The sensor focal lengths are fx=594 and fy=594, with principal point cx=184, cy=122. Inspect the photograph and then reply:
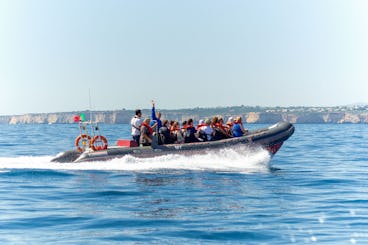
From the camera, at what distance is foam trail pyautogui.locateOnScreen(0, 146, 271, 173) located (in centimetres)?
1672

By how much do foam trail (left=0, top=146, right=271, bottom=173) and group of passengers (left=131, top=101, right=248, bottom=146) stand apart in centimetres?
68

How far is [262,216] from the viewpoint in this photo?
9.52 metres

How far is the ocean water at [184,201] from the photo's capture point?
827 cm

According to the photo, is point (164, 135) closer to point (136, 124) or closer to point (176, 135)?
point (176, 135)

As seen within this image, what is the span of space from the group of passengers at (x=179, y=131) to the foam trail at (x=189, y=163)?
68 centimetres

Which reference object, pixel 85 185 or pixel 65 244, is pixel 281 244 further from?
pixel 85 185

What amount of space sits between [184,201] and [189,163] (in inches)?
245

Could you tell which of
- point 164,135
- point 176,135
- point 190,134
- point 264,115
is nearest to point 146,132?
point 164,135

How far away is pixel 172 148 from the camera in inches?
688

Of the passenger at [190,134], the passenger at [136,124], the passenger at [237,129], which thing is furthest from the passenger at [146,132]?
the passenger at [237,129]

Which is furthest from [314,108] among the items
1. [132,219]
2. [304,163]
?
[132,219]

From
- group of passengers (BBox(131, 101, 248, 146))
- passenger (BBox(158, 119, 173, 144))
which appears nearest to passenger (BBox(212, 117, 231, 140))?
group of passengers (BBox(131, 101, 248, 146))

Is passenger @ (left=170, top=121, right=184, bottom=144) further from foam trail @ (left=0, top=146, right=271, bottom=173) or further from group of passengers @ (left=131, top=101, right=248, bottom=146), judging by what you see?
foam trail @ (left=0, top=146, right=271, bottom=173)

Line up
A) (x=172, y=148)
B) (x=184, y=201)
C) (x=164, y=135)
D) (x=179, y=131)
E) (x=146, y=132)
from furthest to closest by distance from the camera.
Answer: (x=179, y=131)
(x=164, y=135)
(x=172, y=148)
(x=146, y=132)
(x=184, y=201)
